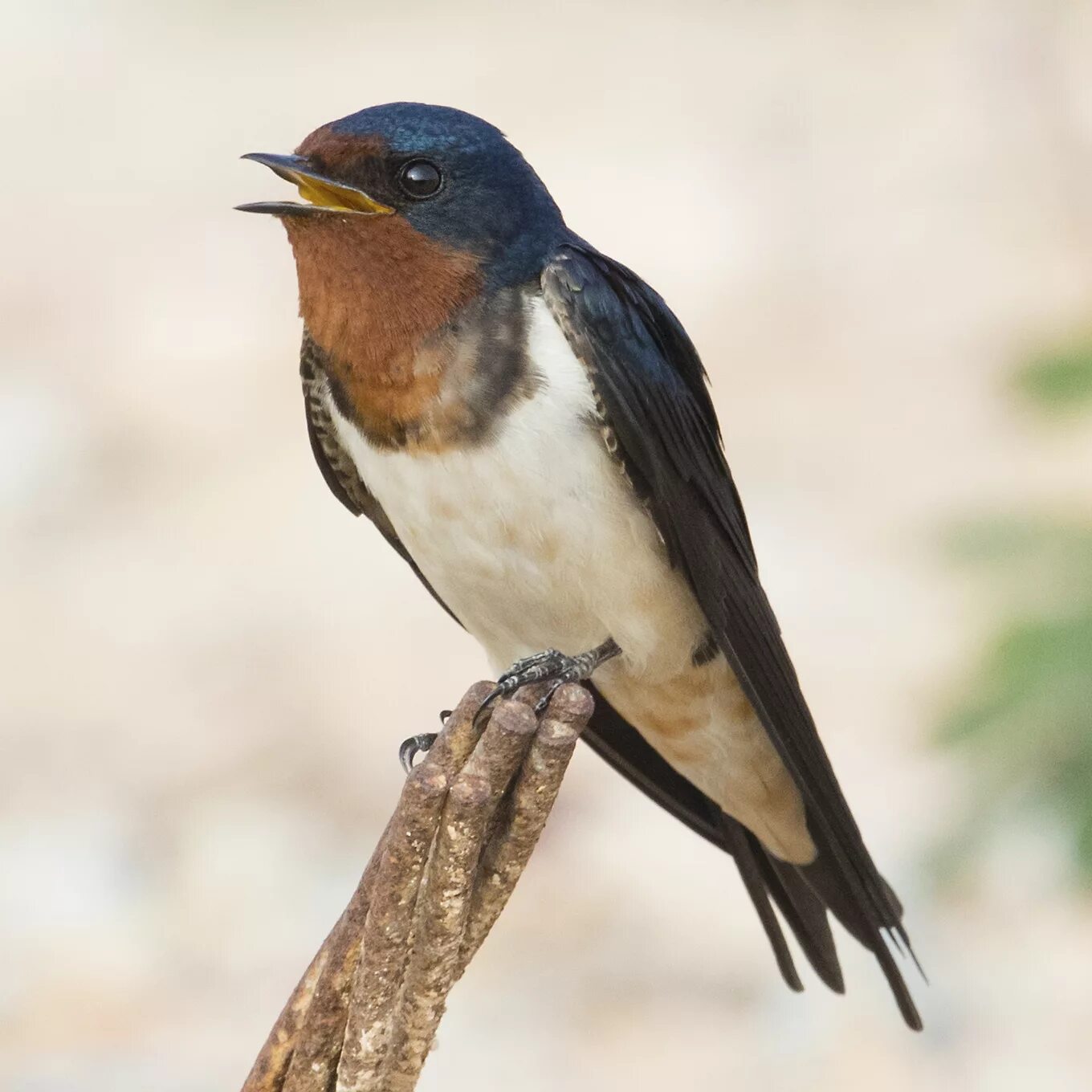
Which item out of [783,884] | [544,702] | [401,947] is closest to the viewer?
[401,947]

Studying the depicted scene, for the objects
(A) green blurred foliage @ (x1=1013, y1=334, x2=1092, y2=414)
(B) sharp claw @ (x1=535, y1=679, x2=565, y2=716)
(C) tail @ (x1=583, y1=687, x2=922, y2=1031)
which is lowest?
(C) tail @ (x1=583, y1=687, x2=922, y2=1031)

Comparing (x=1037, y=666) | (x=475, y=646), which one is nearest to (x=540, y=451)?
(x=1037, y=666)

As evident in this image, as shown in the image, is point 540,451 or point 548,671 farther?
point 540,451

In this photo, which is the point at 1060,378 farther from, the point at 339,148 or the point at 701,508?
the point at 339,148

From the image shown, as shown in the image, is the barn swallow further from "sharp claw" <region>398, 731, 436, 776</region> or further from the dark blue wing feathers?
"sharp claw" <region>398, 731, 436, 776</region>

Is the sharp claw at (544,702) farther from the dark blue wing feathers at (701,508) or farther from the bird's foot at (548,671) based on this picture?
the dark blue wing feathers at (701,508)

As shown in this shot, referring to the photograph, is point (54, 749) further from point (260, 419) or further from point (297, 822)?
point (260, 419)

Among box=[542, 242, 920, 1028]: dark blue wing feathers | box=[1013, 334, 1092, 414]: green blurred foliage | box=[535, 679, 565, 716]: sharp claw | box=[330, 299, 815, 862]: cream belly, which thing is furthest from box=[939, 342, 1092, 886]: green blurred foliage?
box=[535, 679, 565, 716]: sharp claw
